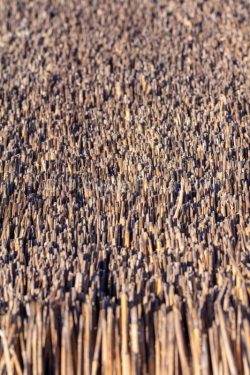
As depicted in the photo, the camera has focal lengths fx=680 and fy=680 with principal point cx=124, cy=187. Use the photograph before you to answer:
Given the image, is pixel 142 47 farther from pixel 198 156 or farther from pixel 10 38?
pixel 198 156

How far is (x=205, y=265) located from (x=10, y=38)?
2.43 meters

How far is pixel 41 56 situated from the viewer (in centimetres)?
360

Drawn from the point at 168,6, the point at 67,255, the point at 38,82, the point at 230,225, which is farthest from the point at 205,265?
the point at 168,6

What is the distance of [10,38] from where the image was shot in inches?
152

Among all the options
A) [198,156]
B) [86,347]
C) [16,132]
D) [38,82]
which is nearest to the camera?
[86,347]

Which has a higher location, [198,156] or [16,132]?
[16,132]

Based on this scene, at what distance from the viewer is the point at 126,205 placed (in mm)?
2154

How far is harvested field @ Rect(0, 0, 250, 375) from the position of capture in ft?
5.64

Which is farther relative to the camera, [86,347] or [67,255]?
[67,255]

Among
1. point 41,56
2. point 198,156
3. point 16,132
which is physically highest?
point 41,56

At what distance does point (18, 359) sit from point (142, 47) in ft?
7.41

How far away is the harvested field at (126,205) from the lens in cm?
172

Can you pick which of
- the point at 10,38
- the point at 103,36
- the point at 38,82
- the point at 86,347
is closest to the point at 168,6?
the point at 103,36

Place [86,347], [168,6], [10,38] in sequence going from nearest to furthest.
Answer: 1. [86,347]
2. [10,38]
3. [168,6]
